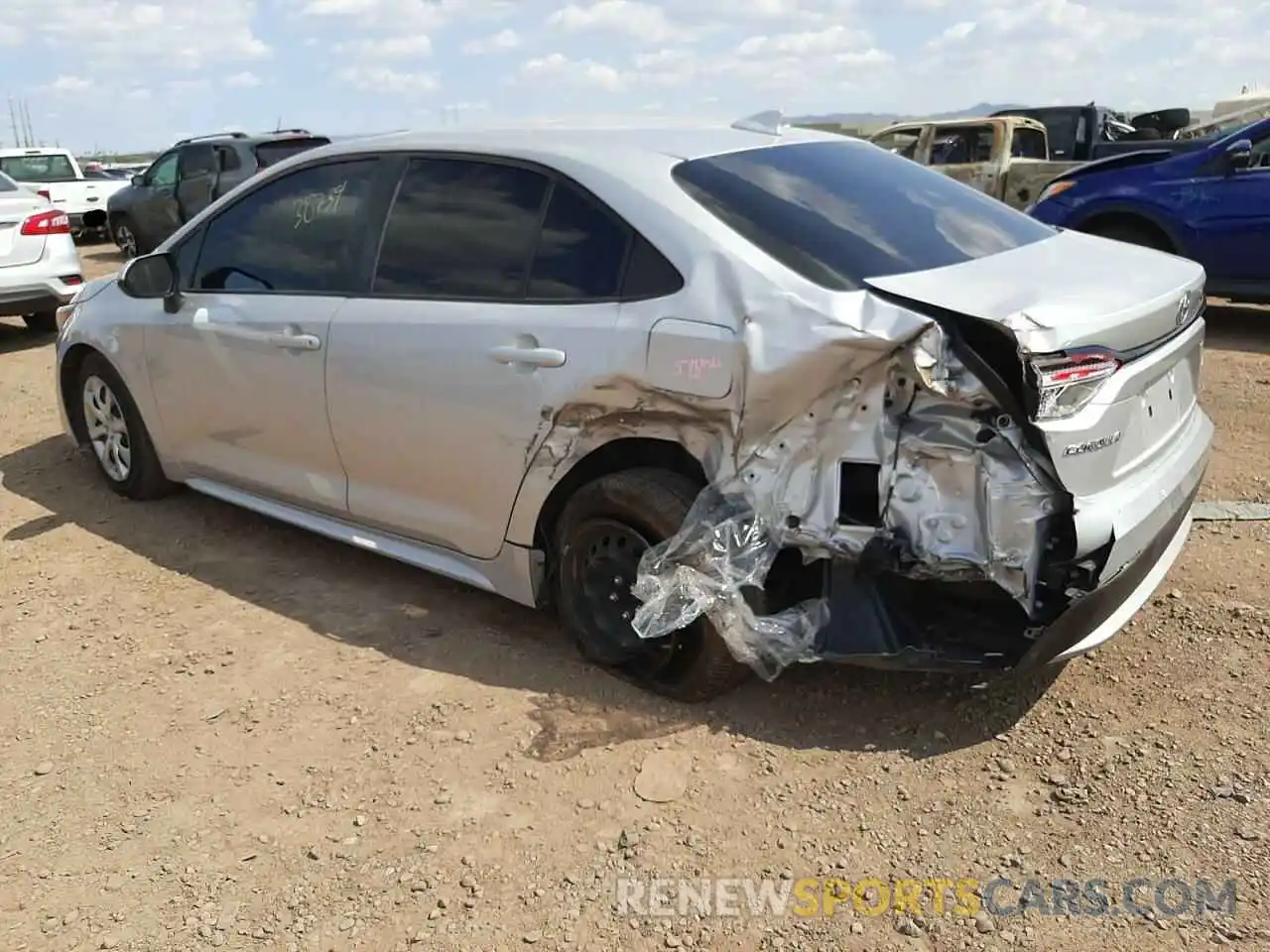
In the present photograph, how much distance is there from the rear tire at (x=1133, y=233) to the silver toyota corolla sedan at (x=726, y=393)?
550cm

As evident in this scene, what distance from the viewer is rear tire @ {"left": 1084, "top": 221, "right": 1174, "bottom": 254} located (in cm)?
845

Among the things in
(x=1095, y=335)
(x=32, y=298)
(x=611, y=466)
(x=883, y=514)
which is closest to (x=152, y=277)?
(x=611, y=466)

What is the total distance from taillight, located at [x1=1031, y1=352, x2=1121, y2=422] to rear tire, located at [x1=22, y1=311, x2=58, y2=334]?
1025 centimetres

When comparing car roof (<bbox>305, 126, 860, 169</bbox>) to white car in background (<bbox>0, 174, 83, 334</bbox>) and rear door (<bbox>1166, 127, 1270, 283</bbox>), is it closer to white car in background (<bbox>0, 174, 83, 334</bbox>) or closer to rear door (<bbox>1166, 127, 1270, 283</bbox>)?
rear door (<bbox>1166, 127, 1270, 283</bbox>)

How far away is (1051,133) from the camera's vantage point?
16141mm

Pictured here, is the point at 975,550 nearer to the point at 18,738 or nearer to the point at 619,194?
the point at 619,194

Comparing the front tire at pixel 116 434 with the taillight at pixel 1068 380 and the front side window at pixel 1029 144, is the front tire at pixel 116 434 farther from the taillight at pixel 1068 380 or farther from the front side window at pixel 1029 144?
the front side window at pixel 1029 144

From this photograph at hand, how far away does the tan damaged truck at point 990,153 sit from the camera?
39.9 feet

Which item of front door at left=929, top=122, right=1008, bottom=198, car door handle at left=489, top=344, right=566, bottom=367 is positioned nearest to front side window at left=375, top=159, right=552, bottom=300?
car door handle at left=489, top=344, right=566, bottom=367

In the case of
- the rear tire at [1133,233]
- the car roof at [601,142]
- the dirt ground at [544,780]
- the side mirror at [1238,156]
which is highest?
the car roof at [601,142]

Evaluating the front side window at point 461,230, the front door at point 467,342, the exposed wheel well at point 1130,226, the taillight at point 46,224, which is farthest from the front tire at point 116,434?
the exposed wheel well at point 1130,226

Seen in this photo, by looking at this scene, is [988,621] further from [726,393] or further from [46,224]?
[46,224]

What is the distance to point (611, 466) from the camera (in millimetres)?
3352

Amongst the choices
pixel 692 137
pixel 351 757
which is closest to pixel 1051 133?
pixel 692 137
